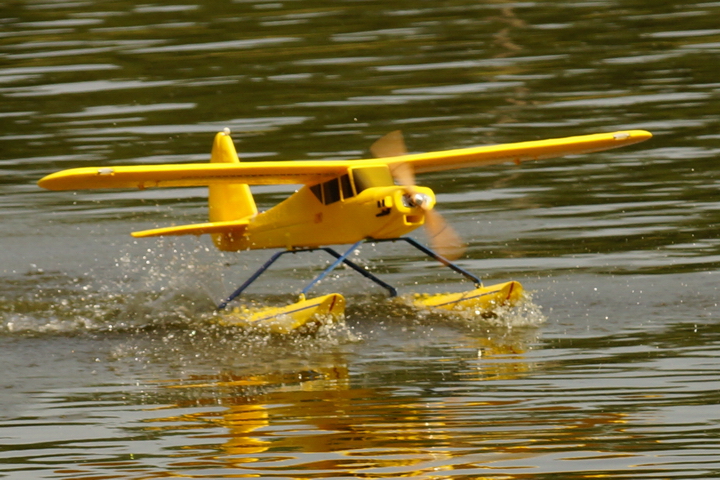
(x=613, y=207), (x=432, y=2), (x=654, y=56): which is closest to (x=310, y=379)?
(x=613, y=207)

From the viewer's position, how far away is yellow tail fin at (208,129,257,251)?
1334 centimetres

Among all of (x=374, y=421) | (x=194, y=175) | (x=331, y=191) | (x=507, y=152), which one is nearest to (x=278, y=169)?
(x=331, y=191)

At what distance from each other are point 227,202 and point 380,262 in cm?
207

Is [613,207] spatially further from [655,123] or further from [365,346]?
[365,346]

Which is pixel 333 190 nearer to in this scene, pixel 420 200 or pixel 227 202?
pixel 420 200

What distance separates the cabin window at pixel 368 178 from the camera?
472 inches

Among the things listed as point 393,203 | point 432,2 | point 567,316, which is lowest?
point 567,316

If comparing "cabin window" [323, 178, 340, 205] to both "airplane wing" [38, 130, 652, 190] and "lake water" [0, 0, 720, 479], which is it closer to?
"airplane wing" [38, 130, 652, 190]

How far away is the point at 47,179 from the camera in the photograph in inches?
438

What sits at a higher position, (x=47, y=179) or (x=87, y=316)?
(x=47, y=179)

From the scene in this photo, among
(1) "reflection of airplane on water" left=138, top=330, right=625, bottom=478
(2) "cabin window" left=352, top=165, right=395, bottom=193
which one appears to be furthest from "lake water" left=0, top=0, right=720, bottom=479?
(2) "cabin window" left=352, top=165, right=395, bottom=193

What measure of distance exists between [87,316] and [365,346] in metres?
3.27

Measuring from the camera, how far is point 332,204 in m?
12.2

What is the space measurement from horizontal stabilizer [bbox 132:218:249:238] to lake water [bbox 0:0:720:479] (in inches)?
28.5
